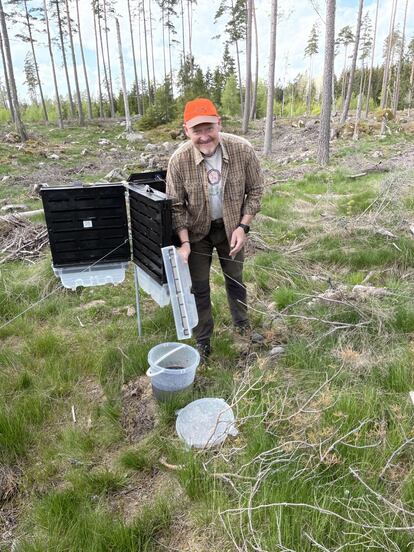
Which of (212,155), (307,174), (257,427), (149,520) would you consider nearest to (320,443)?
(257,427)

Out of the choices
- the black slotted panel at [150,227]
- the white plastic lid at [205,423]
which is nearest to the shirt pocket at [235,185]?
the black slotted panel at [150,227]

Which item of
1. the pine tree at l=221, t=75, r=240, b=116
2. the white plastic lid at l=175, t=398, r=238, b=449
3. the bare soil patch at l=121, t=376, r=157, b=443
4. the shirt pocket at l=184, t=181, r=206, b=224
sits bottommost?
the bare soil patch at l=121, t=376, r=157, b=443

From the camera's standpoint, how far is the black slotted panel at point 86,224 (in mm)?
3027

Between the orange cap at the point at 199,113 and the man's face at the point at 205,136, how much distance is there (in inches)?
2.0

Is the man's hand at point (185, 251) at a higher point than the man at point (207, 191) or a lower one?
lower

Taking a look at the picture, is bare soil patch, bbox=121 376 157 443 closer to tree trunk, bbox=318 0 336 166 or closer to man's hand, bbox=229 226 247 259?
man's hand, bbox=229 226 247 259

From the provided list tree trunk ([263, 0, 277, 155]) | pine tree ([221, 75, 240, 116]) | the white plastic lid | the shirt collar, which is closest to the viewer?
the white plastic lid

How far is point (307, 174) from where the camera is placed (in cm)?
1019

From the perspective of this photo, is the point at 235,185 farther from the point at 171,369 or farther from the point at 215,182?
the point at 171,369

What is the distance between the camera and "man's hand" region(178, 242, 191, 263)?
9.71 ft

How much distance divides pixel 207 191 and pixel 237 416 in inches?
62.0

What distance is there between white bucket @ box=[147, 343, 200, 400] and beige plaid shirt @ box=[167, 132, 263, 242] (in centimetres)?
87

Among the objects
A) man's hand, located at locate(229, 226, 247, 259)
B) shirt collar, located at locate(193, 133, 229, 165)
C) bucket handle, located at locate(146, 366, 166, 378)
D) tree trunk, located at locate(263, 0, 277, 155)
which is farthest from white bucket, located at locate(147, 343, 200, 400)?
tree trunk, located at locate(263, 0, 277, 155)

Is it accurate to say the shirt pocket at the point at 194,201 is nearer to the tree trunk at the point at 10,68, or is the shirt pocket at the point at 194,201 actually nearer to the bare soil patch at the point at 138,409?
the bare soil patch at the point at 138,409
